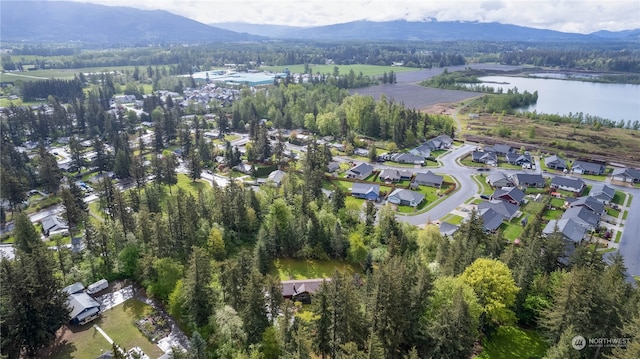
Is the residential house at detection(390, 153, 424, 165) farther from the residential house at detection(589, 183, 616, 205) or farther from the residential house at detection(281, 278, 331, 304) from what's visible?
the residential house at detection(281, 278, 331, 304)

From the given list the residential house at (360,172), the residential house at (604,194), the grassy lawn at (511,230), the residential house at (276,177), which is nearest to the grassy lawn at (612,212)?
the residential house at (604,194)

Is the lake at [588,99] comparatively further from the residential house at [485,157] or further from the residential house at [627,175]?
the residential house at [485,157]

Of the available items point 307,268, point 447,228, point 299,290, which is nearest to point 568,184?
point 447,228

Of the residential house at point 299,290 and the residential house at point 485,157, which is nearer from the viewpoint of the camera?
the residential house at point 299,290

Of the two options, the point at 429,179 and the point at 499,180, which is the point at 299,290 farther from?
the point at 499,180

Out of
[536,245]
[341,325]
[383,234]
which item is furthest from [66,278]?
[536,245]
